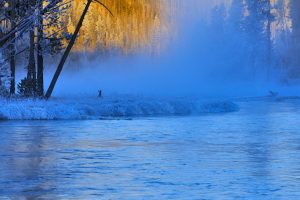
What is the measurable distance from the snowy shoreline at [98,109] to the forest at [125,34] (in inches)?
86.8

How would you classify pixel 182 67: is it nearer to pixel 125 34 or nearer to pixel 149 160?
pixel 125 34

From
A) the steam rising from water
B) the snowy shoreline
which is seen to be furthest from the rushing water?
the steam rising from water

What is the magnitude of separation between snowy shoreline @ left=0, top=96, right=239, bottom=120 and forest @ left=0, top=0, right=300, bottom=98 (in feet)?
7.23

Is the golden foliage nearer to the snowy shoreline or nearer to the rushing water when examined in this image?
the snowy shoreline

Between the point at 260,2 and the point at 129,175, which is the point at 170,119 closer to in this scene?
the point at 129,175

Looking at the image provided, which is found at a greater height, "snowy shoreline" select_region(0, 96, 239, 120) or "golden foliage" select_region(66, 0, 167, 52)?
"golden foliage" select_region(66, 0, 167, 52)

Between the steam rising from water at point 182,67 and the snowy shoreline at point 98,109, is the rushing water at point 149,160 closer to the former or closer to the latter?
the snowy shoreline at point 98,109

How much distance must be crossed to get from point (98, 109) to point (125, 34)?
140788 millimetres

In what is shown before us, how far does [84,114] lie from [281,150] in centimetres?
1607

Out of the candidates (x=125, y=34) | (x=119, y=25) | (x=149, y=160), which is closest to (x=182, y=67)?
(x=125, y=34)

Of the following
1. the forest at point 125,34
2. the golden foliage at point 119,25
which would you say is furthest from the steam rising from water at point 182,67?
the golden foliage at point 119,25

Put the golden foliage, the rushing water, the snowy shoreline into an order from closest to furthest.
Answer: the rushing water
the snowy shoreline
the golden foliage

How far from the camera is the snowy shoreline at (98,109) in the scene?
35906 millimetres

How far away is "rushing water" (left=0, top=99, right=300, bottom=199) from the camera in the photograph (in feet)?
52.0
